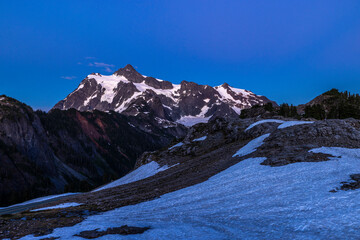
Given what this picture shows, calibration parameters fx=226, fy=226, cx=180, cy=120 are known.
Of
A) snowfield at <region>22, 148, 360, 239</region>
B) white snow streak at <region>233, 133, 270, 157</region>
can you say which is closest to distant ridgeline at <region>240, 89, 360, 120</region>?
white snow streak at <region>233, 133, 270, 157</region>

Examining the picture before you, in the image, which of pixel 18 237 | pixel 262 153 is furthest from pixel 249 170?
pixel 18 237

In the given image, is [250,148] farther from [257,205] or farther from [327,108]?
[327,108]

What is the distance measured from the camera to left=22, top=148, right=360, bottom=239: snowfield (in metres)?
12.8

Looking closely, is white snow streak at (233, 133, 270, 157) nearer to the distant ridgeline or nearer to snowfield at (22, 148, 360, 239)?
snowfield at (22, 148, 360, 239)

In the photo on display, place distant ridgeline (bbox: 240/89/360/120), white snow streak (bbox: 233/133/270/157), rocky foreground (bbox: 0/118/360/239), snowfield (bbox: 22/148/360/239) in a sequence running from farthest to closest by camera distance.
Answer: distant ridgeline (bbox: 240/89/360/120) → white snow streak (bbox: 233/133/270/157) → rocky foreground (bbox: 0/118/360/239) → snowfield (bbox: 22/148/360/239)

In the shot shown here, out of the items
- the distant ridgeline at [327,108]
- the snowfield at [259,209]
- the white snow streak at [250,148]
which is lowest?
the snowfield at [259,209]

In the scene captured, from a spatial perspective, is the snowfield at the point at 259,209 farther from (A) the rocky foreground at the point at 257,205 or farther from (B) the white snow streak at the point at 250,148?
(B) the white snow streak at the point at 250,148

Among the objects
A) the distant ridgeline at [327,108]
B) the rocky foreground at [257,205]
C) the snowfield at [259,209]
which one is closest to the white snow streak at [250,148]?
the rocky foreground at [257,205]

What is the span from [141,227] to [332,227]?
1192cm

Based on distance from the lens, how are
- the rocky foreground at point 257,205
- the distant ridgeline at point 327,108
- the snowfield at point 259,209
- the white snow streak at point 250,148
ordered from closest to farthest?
1. the snowfield at point 259,209
2. the rocky foreground at point 257,205
3. the white snow streak at point 250,148
4. the distant ridgeline at point 327,108

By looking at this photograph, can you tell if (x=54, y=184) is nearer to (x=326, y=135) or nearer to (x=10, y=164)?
(x=10, y=164)

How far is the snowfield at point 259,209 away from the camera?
12766mm

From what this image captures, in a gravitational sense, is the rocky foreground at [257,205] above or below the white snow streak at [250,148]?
below

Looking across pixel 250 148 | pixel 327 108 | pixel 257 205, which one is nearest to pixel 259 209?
pixel 257 205
